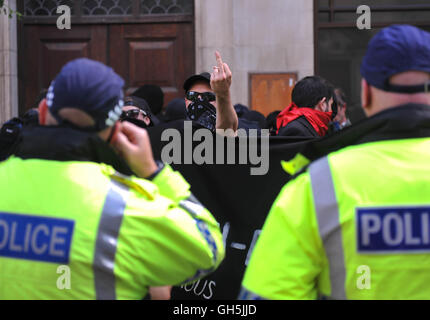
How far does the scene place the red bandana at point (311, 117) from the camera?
4859mm

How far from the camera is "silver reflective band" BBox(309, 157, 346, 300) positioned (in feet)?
6.40

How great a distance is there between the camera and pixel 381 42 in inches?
80.4

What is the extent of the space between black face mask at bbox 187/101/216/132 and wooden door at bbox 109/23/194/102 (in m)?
4.35

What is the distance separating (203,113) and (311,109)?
86cm

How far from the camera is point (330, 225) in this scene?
1.95 m

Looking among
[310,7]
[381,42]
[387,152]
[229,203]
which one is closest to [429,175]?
[387,152]

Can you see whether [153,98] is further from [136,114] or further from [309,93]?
[309,93]

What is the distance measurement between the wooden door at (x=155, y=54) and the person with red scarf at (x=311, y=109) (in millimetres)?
4349

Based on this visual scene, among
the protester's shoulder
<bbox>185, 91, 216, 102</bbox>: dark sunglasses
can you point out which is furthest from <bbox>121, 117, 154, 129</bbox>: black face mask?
the protester's shoulder

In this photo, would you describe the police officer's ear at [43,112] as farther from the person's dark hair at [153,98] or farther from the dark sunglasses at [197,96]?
the person's dark hair at [153,98]

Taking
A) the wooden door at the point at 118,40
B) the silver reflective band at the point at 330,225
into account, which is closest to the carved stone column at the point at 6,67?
the wooden door at the point at 118,40

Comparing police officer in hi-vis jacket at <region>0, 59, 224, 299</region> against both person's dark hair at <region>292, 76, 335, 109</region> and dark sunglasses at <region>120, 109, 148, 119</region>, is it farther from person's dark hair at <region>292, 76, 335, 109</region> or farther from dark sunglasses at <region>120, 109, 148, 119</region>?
person's dark hair at <region>292, 76, 335, 109</region>

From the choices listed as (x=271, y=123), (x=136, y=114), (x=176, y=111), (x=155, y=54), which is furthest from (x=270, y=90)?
(x=136, y=114)
